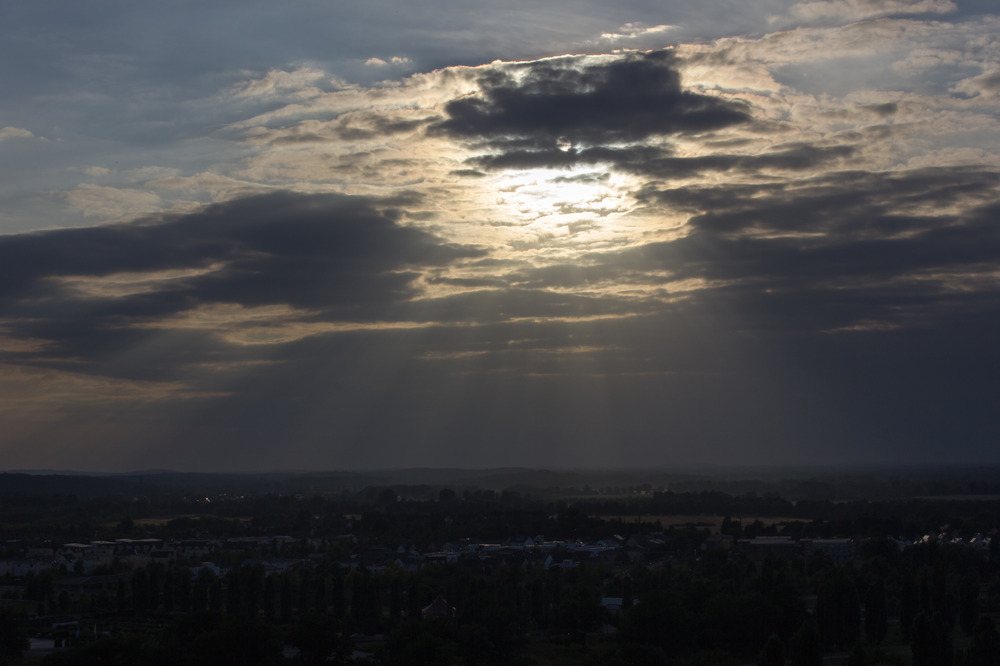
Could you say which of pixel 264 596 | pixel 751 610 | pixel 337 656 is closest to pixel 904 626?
pixel 751 610

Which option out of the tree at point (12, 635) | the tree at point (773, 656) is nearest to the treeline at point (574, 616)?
the tree at point (773, 656)

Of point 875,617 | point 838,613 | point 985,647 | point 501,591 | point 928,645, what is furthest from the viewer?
point 501,591

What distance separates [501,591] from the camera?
203ft

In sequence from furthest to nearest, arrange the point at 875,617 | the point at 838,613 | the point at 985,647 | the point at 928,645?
1. the point at 875,617
2. the point at 838,613
3. the point at 928,645
4. the point at 985,647

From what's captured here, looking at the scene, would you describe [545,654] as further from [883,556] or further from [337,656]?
[883,556]

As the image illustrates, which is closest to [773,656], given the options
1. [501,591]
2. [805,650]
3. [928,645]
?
[805,650]

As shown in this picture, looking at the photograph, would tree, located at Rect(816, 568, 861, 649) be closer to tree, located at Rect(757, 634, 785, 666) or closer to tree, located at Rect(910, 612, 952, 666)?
tree, located at Rect(910, 612, 952, 666)

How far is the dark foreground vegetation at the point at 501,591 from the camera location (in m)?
40.3

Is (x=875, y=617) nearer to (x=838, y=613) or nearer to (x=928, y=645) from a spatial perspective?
(x=838, y=613)

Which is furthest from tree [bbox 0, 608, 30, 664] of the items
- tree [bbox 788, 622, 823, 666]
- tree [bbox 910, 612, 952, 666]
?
tree [bbox 910, 612, 952, 666]

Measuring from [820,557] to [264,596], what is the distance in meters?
39.8

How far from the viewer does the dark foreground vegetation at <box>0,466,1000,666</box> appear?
40344mm

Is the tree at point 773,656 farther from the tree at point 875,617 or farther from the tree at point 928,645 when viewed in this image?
the tree at point 875,617

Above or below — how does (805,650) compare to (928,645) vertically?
above
